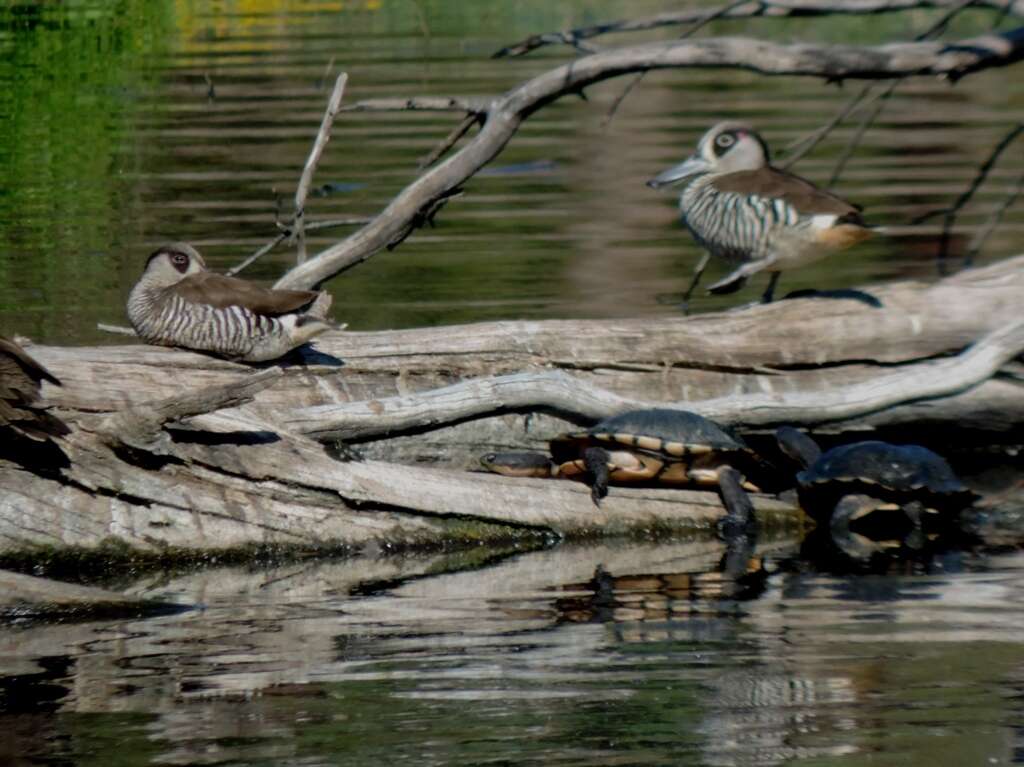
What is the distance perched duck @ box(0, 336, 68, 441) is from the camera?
702 cm

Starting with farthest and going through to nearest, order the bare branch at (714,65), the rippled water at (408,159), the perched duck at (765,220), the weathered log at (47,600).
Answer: the rippled water at (408,159), the perched duck at (765,220), the bare branch at (714,65), the weathered log at (47,600)

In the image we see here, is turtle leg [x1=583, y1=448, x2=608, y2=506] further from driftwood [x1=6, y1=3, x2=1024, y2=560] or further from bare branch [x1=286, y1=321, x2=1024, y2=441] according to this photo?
bare branch [x1=286, y1=321, x2=1024, y2=441]

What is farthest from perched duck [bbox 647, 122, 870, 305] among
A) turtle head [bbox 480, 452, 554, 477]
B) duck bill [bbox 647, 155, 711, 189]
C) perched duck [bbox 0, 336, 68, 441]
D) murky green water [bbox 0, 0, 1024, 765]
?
perched duck [bbox 0, 336, 68, 441]

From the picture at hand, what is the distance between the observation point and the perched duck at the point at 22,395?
7020mm

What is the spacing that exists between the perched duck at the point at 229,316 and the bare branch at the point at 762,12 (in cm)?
145

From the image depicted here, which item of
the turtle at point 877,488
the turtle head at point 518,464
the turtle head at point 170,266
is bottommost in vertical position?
the turtle at point 877,488

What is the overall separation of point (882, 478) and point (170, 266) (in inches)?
133

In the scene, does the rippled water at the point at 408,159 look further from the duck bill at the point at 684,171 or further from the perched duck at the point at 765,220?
the perched duck at the point at 765,220

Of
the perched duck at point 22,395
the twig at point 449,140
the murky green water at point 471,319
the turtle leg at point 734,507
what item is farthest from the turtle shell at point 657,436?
the perched duck at point 22,395

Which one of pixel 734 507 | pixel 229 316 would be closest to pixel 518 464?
pixel 734 507

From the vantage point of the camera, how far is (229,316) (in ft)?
26.4

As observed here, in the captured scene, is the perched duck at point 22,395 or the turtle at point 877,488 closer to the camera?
the perched duck at point 22,395

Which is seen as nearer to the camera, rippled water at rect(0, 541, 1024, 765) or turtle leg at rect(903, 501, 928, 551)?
rippled water at rect(0, 541, 1024, 765)

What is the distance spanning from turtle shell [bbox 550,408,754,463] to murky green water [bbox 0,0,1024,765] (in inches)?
20.2
